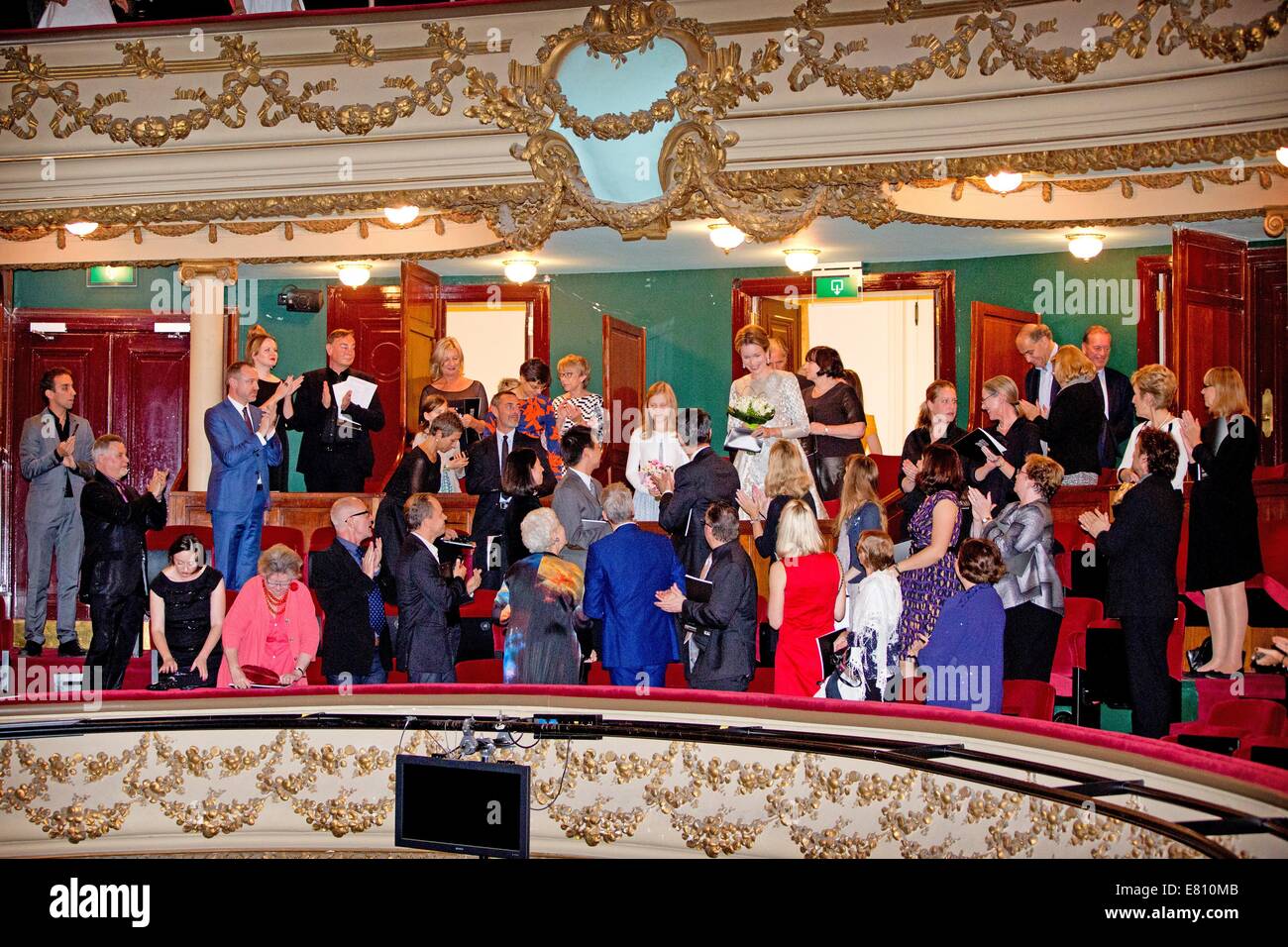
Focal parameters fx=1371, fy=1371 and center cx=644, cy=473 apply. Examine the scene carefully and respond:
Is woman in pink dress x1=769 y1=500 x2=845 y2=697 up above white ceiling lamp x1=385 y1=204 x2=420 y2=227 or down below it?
below

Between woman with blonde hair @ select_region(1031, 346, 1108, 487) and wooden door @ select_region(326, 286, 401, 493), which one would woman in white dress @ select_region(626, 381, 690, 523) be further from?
wooden door @ select_region(326, 286, 401, 493)

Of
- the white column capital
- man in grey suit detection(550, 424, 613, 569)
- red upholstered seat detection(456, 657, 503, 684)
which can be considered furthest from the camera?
the white column capital

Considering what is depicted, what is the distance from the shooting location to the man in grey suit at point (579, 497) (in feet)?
26.4

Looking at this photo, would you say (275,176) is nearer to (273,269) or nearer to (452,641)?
(452,641)

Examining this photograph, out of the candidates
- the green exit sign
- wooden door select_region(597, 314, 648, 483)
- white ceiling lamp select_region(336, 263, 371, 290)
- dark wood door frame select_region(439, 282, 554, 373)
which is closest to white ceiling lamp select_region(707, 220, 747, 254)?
the green exit sign

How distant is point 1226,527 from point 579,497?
358 cm

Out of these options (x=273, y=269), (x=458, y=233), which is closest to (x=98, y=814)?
(x=458, y=233)

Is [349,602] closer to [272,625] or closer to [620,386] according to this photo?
[272,625]

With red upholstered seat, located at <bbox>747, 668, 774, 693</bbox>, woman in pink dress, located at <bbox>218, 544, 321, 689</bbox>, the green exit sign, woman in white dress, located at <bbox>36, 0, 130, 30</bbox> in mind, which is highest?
woman in white dress, located at <bbox>36, 0, 130, 30</bbox>

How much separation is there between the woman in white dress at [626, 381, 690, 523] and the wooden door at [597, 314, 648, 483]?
3.20m

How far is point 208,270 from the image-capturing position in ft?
39.4

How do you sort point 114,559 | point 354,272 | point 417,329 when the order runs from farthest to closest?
point 354,272, point 417,329, point 114,559

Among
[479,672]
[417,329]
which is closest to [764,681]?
[479,672]

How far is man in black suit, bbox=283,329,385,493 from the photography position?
10.3m
